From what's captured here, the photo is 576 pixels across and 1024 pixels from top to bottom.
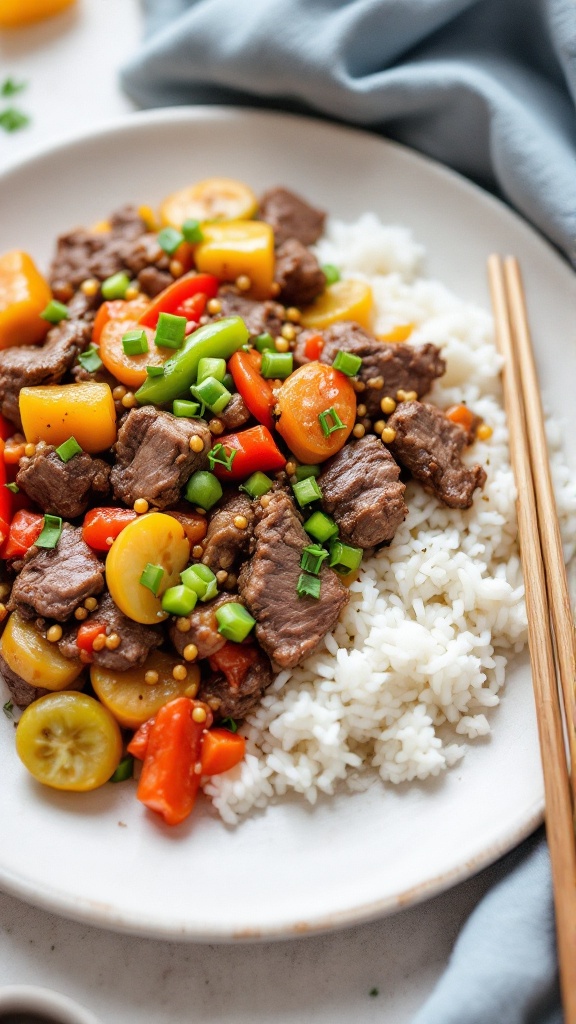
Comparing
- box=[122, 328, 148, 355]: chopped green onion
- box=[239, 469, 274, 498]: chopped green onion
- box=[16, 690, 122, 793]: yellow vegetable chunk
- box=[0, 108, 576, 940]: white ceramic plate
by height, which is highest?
box=[122, 328, 148, 355]: chopped green onion

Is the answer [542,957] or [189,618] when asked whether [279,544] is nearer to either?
[189,618]

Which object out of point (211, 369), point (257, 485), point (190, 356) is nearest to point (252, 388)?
point (211, 369)

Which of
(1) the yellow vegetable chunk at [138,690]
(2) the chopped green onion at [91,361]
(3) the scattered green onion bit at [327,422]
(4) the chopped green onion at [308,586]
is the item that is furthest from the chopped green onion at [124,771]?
(2) the chopped green onion at [91,361]

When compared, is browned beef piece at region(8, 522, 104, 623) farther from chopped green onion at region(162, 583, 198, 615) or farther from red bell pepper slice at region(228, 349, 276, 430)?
red bell pepper slice at region(228, 349, 276, 430)

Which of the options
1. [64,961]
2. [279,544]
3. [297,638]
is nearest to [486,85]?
[279,544]

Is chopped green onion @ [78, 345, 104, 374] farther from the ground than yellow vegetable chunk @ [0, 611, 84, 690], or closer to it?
farther from the ground

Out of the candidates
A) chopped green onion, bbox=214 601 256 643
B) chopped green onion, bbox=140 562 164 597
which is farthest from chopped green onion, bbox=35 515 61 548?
chopped green onion, bbox=214 601 256 643

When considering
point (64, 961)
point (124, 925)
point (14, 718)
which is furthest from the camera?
point (14, 718)
